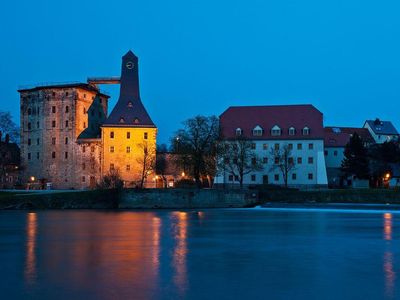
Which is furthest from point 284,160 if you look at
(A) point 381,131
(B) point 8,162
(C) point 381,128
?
(C) point 381,128

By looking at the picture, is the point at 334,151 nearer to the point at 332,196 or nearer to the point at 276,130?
the point at 276,130

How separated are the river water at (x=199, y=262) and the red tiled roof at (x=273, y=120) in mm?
46045

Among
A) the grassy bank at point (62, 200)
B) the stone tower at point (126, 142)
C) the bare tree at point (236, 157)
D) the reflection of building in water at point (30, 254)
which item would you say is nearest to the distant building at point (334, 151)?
the bare tree at point (236, 157)

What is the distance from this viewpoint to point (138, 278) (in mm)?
19953

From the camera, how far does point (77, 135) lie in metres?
95.1

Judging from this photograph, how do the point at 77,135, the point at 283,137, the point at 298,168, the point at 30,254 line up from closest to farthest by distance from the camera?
the point at 30,254 < the point at 298,168 < the point at 283,137 < the point at 77,135

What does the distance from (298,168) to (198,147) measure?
18.5 meters

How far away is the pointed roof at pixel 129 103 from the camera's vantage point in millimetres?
92625

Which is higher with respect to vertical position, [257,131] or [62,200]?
[257,131]

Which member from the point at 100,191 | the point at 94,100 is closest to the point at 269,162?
the point at 100,191

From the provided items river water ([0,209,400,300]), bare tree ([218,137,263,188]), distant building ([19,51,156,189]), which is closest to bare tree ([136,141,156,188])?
distant building ([19,51,156,189])

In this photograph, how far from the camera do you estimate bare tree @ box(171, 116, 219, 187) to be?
244 feet

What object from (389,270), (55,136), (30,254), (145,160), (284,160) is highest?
(55,136)

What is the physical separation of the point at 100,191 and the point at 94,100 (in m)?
36.0
